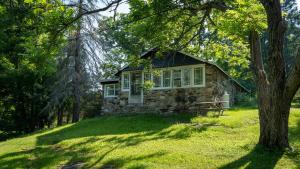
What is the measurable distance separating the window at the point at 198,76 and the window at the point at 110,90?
7614mm

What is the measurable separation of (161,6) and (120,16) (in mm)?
2330

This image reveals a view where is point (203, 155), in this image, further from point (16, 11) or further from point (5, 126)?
point (5, 126)

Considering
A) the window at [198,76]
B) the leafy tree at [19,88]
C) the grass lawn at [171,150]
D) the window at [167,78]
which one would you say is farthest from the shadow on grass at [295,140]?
the leafy tree at [19,88]

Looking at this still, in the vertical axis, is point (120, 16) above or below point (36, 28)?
above

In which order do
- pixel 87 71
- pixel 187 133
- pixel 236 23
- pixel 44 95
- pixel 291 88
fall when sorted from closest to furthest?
pixel 291 88
pixel 236 23
pixel 187 133
pixel 87 71
pixel 44 95

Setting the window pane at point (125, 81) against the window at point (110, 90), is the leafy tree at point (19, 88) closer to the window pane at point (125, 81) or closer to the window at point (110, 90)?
the window at point (110, 90)

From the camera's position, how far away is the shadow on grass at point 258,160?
8.92m

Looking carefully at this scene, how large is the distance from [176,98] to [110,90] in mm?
7062

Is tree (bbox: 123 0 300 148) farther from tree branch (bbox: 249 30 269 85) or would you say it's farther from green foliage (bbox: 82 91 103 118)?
green foliage (bbox: 82 91 103 118)

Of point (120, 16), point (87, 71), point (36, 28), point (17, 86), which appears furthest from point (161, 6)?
point (17, 86)

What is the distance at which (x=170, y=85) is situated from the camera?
2281 centimetres

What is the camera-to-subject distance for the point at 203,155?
406 inches

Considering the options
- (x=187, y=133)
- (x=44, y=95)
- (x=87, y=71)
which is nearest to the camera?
(x=187, y=133)

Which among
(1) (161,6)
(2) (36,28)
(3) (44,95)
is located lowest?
(3) (44,95)
